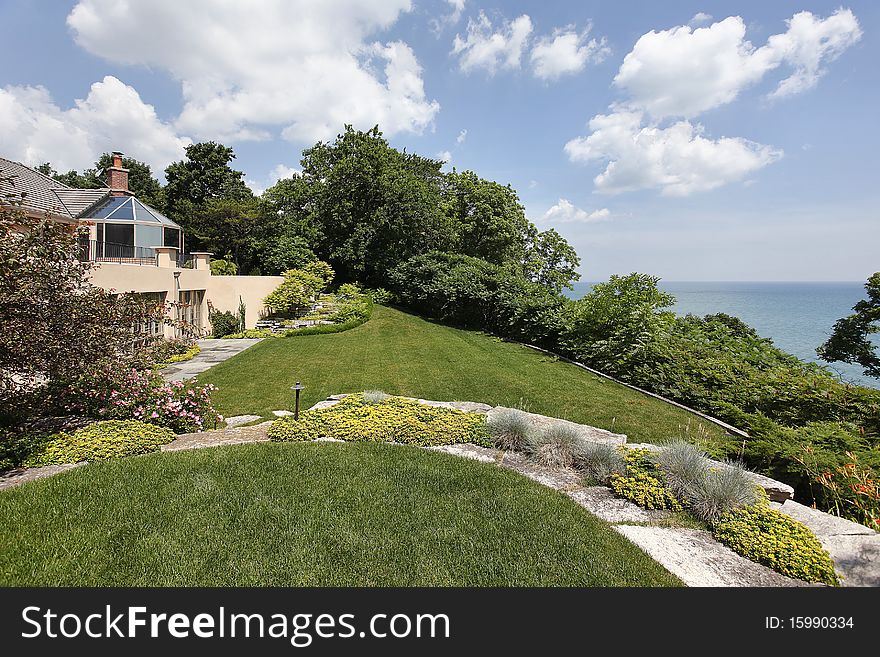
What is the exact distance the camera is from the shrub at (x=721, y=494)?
141 inches

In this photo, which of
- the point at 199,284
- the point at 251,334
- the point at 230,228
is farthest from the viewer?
the point at 230,228

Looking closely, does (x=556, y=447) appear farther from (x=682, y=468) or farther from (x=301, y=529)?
(x=301, y=529)

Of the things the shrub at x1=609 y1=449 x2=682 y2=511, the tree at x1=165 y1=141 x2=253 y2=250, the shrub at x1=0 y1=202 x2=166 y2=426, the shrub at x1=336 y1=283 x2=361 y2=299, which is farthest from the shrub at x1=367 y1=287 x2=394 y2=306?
the tree at x1=165 y1=141 x2=253 y2=250

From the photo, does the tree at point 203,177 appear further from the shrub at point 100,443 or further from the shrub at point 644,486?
the shrub at point 644,486

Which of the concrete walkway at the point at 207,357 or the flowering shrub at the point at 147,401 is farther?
the concrete walkway at the point at 207,357

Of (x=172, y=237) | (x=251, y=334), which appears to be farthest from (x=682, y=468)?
(x=172, y=237)

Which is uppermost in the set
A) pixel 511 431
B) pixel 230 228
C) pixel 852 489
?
pixel 230 228

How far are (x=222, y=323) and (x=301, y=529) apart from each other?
1585 centimetres

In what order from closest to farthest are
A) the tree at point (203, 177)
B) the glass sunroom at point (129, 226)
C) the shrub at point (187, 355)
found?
the shrub at point (187, 355)
the glass sunroom at point (129, 226)
the tree at point (203, 177)

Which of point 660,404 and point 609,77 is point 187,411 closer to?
point 660,404

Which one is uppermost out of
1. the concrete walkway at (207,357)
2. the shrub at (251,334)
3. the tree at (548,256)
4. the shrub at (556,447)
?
the tree at (548,256)

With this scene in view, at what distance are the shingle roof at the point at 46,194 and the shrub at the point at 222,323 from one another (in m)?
6.05

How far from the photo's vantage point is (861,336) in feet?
48.8

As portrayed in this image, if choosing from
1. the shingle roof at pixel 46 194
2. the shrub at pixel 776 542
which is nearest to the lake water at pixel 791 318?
the shrub at pixel 776 542
